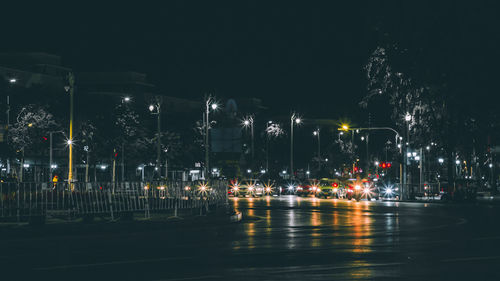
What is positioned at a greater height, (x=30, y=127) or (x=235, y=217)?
(x=30, y=127)

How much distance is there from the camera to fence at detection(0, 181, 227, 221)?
23859 millimetres

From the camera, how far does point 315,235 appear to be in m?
22.4

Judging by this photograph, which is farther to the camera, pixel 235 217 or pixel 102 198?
pixel 235 217

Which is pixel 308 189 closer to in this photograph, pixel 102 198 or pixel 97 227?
pixel 102 198

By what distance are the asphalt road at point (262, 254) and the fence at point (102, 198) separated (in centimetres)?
253

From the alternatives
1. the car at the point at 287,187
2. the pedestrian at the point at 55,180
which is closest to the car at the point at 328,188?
the car at the point at 287,187

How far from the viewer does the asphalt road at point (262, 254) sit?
1326 cm

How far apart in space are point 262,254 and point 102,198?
37.7 feet

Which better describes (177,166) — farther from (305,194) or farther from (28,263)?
(28,263)

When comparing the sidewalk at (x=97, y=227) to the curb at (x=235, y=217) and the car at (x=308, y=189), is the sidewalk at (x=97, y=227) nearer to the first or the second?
the curb at (x=235, y=217)

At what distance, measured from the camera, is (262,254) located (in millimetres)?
16734

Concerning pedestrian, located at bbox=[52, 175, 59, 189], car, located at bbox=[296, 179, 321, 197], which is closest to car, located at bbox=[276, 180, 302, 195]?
car, located at bbox=[296, 179, 321, 197]

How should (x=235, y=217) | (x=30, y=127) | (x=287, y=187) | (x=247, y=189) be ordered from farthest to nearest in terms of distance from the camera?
(x=30, y=127) → (x=287, y=187) → (x=247, y=189) → (x=235, y=217)

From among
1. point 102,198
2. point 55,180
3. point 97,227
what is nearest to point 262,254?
point 97,227
